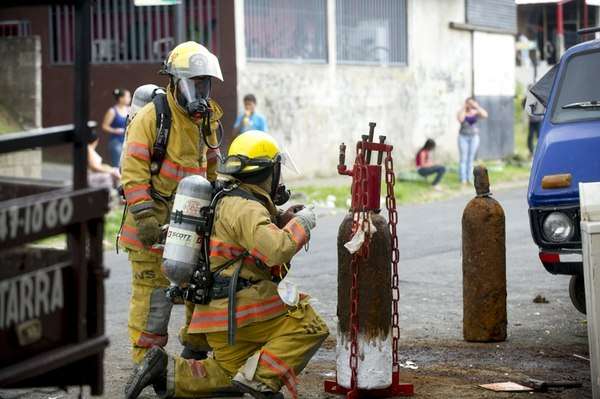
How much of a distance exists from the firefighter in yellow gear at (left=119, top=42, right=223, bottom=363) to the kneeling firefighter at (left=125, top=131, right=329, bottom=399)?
336 millimetres

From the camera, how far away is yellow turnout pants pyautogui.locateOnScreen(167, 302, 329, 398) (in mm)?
6422

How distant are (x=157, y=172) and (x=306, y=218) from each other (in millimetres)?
1160

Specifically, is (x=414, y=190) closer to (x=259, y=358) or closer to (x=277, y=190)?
(x=277, y=190)

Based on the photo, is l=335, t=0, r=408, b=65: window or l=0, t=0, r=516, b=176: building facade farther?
l=335, t=0, r=408, b=65: window

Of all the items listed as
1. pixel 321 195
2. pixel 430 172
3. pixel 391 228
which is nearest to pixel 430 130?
pixel 430 172

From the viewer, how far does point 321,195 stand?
795 inches

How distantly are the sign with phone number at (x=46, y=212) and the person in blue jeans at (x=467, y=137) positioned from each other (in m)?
18.9

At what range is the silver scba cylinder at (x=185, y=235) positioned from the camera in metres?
6.50

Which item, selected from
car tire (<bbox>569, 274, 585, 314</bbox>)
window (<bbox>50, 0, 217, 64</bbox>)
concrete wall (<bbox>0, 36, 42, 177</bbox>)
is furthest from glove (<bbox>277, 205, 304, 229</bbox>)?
window (<bbox>50, 0, 217, 64</bbox>)

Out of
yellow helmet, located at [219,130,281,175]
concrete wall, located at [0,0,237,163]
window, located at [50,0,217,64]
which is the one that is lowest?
yellow helmet, located at [219,130,281,175]

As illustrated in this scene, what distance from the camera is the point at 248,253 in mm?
6461

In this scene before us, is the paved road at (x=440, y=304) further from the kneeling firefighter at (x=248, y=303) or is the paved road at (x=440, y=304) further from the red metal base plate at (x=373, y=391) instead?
the kneeling firefighter at (x=248, y=303)

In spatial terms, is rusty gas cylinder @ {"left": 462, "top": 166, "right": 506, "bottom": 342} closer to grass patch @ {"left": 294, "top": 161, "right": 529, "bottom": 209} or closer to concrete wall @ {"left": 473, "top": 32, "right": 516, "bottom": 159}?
grass patch @ {"left": 294, "top": 161, "right": 529, "bottom": 209}

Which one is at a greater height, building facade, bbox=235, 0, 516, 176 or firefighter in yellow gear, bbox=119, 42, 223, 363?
building facade, bbox=235, 0, 516, 176
